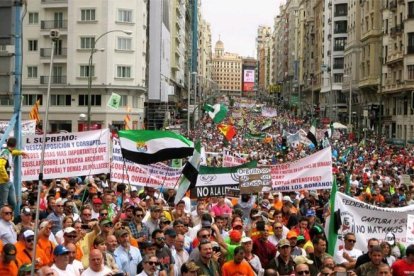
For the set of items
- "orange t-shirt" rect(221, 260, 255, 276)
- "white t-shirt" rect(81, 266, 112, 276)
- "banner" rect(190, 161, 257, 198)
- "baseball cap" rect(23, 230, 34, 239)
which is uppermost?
"banner" rect(190, 161, 257, 198)

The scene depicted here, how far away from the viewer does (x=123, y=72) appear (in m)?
58.2

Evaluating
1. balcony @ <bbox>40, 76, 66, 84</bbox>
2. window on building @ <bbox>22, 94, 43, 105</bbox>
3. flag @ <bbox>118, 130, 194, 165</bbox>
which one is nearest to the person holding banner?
flag @ <bbox>118, 130, 194, 165</bbox>

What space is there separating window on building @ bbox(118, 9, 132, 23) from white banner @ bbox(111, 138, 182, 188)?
141 feet

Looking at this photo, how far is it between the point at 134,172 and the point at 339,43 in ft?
303

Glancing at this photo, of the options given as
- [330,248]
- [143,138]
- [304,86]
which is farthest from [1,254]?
[304,86]

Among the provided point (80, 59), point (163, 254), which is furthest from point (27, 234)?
point (80, 59)

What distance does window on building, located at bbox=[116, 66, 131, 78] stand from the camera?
190ft

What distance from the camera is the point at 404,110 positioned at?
6781 centimetres

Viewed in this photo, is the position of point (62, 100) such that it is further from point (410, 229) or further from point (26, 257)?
point (26, 257)

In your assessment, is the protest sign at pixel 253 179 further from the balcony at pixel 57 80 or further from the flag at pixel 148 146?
the balcony at pixel 57 80

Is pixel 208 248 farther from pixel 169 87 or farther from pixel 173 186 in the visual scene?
pixel 169 87

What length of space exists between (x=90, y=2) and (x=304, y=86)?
289ft

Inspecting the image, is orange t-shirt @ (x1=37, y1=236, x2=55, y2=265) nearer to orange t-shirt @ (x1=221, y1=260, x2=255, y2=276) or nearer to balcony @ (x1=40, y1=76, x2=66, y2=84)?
orange t-shirt @ (x1=221, y1=260, x2=255, y2=276)

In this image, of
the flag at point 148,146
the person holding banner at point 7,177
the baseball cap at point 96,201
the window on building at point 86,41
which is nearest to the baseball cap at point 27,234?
the person holding banner at point 7,177
